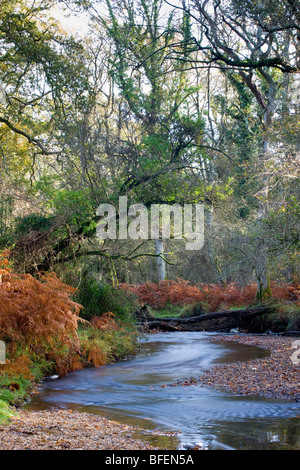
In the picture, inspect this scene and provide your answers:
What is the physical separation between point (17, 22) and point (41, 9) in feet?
5.72

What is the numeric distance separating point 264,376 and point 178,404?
8.40 feet

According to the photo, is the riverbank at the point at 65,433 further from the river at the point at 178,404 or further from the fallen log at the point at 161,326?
the fallen log at the point at 161,326

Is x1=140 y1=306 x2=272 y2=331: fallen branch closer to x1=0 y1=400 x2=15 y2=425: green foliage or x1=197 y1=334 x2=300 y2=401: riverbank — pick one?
x1=197 y1=334 x2=300 y2=401: riverbank

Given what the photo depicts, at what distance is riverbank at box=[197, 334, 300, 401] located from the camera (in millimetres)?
8141

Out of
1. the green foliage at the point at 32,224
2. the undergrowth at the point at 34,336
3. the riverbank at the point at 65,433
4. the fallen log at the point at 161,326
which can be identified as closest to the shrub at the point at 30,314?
the undergrowth at the point at 34,336

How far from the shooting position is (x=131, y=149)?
13664 millimetres

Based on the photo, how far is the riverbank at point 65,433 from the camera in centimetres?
473

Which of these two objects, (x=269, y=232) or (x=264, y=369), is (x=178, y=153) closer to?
(x=269, y=232)

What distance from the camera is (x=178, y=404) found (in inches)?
295

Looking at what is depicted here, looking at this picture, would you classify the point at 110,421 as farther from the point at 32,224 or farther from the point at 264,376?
the point at 32,224

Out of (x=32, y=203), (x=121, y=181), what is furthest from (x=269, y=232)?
(x=32, y=203)

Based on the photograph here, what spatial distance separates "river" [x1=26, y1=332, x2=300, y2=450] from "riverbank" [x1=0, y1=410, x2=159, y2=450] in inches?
20.6

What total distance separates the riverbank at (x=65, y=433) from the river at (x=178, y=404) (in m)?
0.52

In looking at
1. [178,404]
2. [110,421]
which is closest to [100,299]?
[178,404]
